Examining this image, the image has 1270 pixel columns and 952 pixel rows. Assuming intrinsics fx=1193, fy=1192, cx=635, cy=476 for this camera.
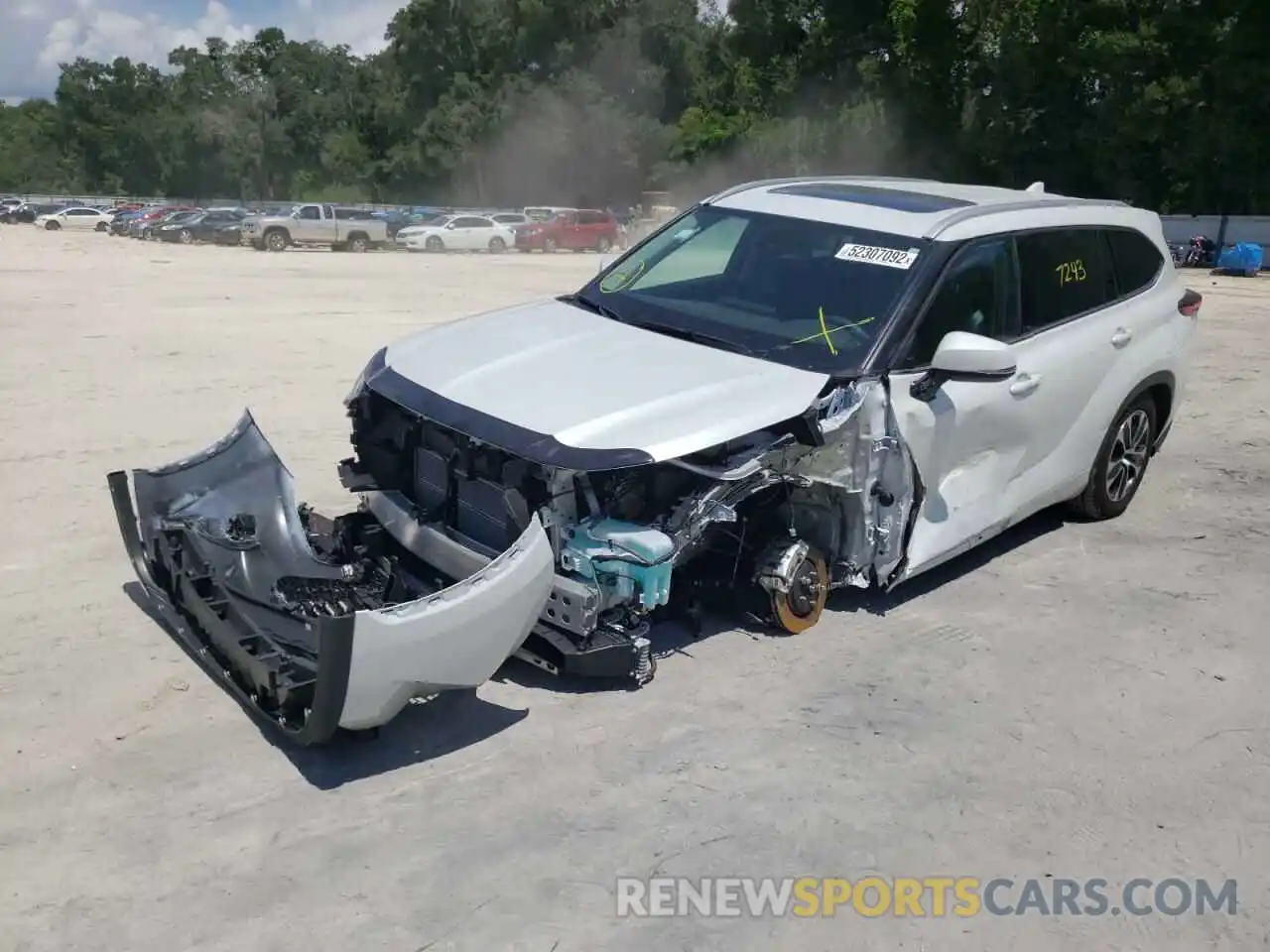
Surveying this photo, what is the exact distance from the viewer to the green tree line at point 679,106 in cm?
4081

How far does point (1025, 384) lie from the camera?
5.67 m

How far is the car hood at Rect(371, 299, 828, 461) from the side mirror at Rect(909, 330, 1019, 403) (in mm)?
513

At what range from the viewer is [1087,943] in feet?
11.3

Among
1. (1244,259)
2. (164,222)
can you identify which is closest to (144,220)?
(164,222)

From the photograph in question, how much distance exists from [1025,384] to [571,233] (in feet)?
121

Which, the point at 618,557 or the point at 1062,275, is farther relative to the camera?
the point at 1062,275

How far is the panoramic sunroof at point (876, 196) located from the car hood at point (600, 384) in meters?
1.33

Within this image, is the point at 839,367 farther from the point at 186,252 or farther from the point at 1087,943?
the point at 186,252

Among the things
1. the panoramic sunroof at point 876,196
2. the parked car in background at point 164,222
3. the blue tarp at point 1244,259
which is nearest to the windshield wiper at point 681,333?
the panoramic sunroof at point 876,196

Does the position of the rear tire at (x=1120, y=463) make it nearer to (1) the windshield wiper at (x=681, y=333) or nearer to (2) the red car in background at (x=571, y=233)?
(1) the windshield wiper at (x=681, y=333)

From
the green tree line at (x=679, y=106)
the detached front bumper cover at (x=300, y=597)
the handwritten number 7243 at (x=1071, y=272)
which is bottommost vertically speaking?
the detached front bumper cover at (x=300, y=597)

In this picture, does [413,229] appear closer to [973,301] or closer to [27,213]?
[27,213]

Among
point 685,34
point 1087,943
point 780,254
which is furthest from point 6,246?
point 685,34

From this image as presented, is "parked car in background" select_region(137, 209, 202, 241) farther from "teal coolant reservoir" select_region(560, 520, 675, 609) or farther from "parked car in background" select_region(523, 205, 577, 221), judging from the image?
"teal coolant reservoir" select_region(560, 520, 675, 609)
